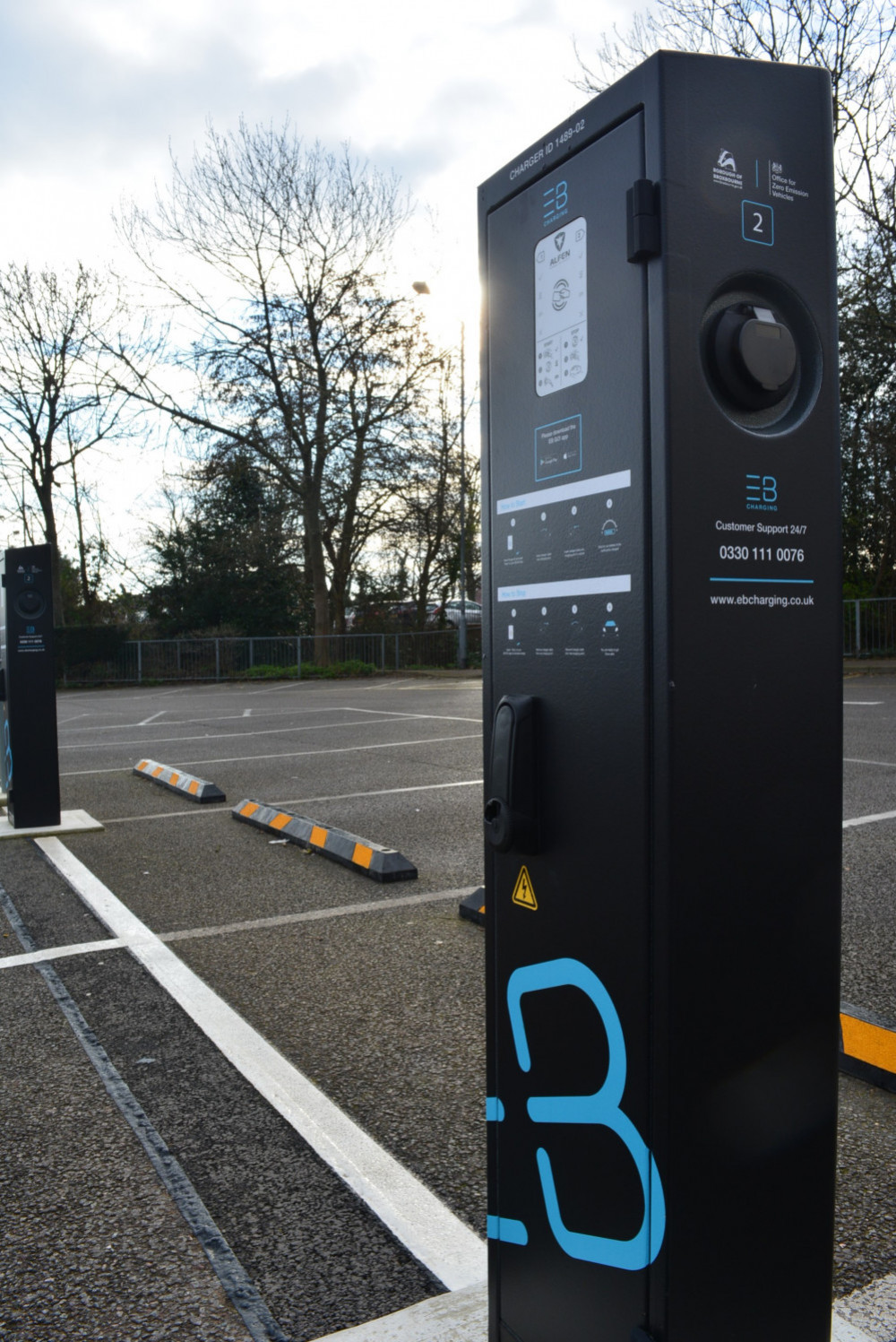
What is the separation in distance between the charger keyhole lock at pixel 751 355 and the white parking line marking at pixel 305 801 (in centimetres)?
675

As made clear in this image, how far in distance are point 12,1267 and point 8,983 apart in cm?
195

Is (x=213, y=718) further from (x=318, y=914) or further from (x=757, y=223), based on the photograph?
(x=757, y=223)

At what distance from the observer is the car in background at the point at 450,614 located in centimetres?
3503

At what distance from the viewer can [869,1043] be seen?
3.13 m

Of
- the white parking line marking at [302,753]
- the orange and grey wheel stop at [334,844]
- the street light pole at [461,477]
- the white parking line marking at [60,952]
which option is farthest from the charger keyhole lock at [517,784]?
the street light pole at [461,477]

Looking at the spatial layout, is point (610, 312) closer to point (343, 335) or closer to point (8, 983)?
point (8, 983)

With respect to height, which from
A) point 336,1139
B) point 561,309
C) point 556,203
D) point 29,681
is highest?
point 556,203

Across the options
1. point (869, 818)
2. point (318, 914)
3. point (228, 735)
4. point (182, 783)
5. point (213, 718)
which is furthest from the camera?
point (213, 718)

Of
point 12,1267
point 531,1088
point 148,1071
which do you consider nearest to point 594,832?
point 531,1088

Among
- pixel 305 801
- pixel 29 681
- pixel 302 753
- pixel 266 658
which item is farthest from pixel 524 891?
pixel 266 658

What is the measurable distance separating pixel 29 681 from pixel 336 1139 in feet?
16.1

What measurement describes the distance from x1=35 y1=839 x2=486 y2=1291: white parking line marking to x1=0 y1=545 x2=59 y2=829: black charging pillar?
112 inches

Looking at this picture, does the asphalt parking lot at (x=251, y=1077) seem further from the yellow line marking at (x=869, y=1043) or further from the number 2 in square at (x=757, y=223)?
the number 2 in square at (x=757, y=223)

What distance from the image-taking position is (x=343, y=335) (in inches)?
1109
